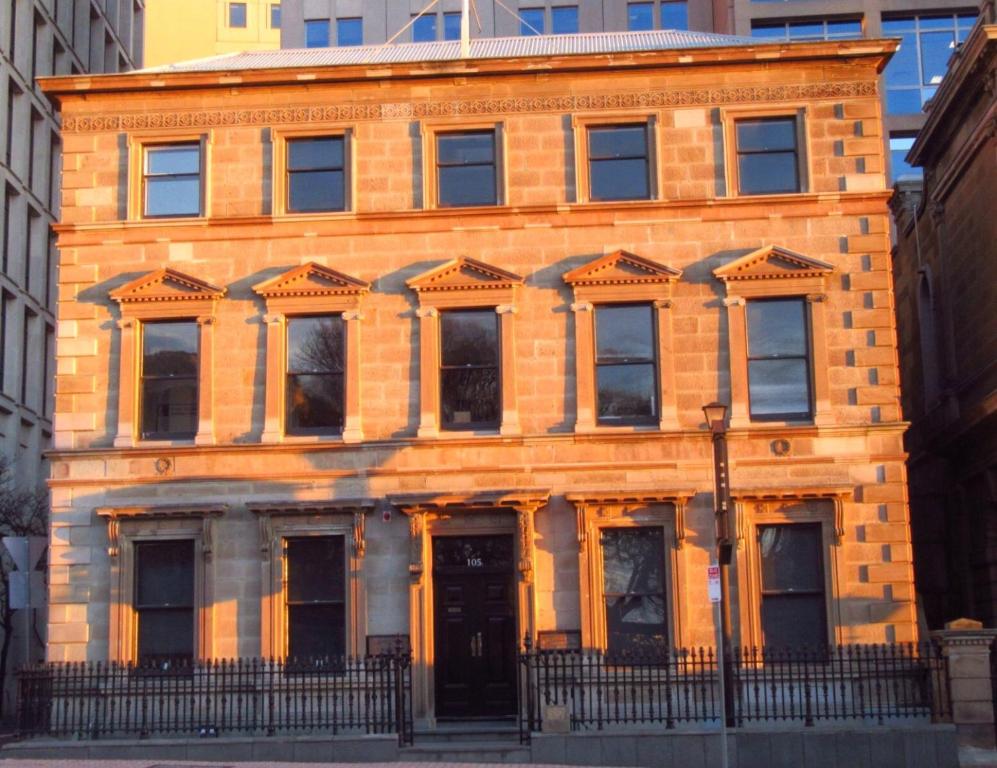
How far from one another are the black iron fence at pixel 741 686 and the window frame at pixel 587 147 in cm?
787

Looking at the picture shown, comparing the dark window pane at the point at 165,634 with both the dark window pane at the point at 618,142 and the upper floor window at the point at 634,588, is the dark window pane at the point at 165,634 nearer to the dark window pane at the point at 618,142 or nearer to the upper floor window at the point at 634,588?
the upper floor window at the point at 634,588

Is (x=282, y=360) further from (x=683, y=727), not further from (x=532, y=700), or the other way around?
(x=683, y=727)

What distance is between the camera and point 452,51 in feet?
93.1

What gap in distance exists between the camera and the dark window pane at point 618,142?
24406 mm

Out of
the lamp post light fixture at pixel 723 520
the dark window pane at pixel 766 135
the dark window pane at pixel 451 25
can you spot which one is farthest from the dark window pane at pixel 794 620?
the dark window pane at pixel 451 25

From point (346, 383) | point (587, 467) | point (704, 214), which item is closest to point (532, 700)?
point (587, 467)

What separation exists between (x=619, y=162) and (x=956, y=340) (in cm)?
989

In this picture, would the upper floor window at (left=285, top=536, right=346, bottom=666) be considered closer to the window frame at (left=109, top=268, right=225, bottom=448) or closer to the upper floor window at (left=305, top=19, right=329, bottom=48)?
the window frame at (left=109, top=268, right=225, bottom=448)

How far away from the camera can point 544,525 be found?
75.7ft

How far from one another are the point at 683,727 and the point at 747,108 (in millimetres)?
10789

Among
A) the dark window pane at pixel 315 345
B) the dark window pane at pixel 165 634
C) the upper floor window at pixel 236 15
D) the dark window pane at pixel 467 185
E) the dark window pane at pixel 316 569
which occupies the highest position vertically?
the upper floor window at pixel 236 15

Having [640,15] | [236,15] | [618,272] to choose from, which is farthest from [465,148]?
[236,15]

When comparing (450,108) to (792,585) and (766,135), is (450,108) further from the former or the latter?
(792,585)

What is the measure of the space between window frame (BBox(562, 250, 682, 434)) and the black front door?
2763 millimetres
